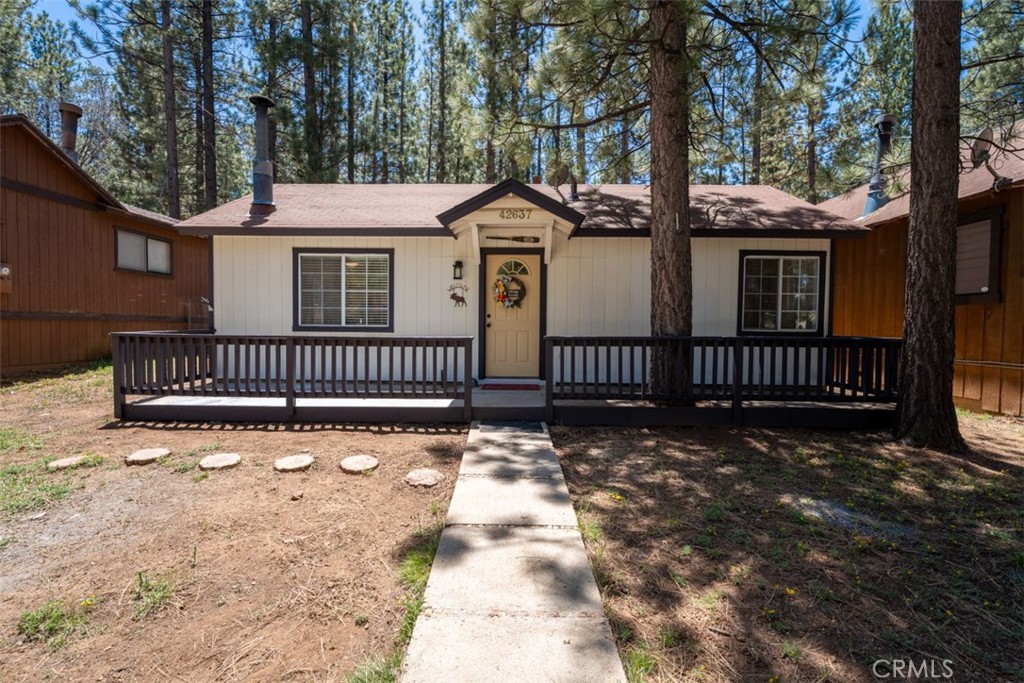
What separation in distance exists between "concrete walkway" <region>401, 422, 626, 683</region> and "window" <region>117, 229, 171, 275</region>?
1126 cm

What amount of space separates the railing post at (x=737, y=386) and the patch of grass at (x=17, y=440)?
730 centimetres

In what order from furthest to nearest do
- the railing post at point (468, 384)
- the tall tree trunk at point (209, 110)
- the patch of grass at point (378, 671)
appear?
the tall tree trunk at point (209, 110) < the railing post at point (468, 384) < the patch of grass at point (378, 671)

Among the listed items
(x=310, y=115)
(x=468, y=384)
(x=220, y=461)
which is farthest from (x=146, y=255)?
(x=468, y=384)

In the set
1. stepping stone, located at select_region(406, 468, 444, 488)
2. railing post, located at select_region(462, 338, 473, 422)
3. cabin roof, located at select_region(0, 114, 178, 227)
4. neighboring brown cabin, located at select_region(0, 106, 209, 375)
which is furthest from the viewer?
neighboring brown cabin, located at select_region(0, 106, 209, 375)

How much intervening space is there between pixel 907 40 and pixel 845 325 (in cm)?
1042

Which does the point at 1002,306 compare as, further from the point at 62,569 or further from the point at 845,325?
the point at 62,569

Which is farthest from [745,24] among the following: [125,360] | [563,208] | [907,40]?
[907,40]

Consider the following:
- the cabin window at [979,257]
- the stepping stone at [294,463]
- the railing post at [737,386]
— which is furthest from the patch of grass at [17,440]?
the cabin window at [979,257]

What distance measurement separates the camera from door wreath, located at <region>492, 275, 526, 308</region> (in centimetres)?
766

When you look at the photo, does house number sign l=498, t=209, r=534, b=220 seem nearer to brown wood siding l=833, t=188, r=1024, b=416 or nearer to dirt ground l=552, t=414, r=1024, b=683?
dirt ground l=552, t=414, r=1024, b=683

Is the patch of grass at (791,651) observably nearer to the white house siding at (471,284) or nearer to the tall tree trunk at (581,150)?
the white house siding at (471,284)

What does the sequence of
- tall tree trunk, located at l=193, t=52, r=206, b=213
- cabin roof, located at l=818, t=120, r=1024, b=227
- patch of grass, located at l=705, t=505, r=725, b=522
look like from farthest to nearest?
1. tall tree trunk, located at l=193, t=52, r=206, b=213
2. cabin roof, located at l=818, t=120, r=1024, b=227
3. patch of grass, located at l=705, t=505, r=725, b=522

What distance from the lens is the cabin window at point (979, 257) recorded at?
695 centimetres

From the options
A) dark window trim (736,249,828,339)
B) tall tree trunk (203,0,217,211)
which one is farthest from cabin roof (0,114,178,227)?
dark window trim (736,249,828,339)
